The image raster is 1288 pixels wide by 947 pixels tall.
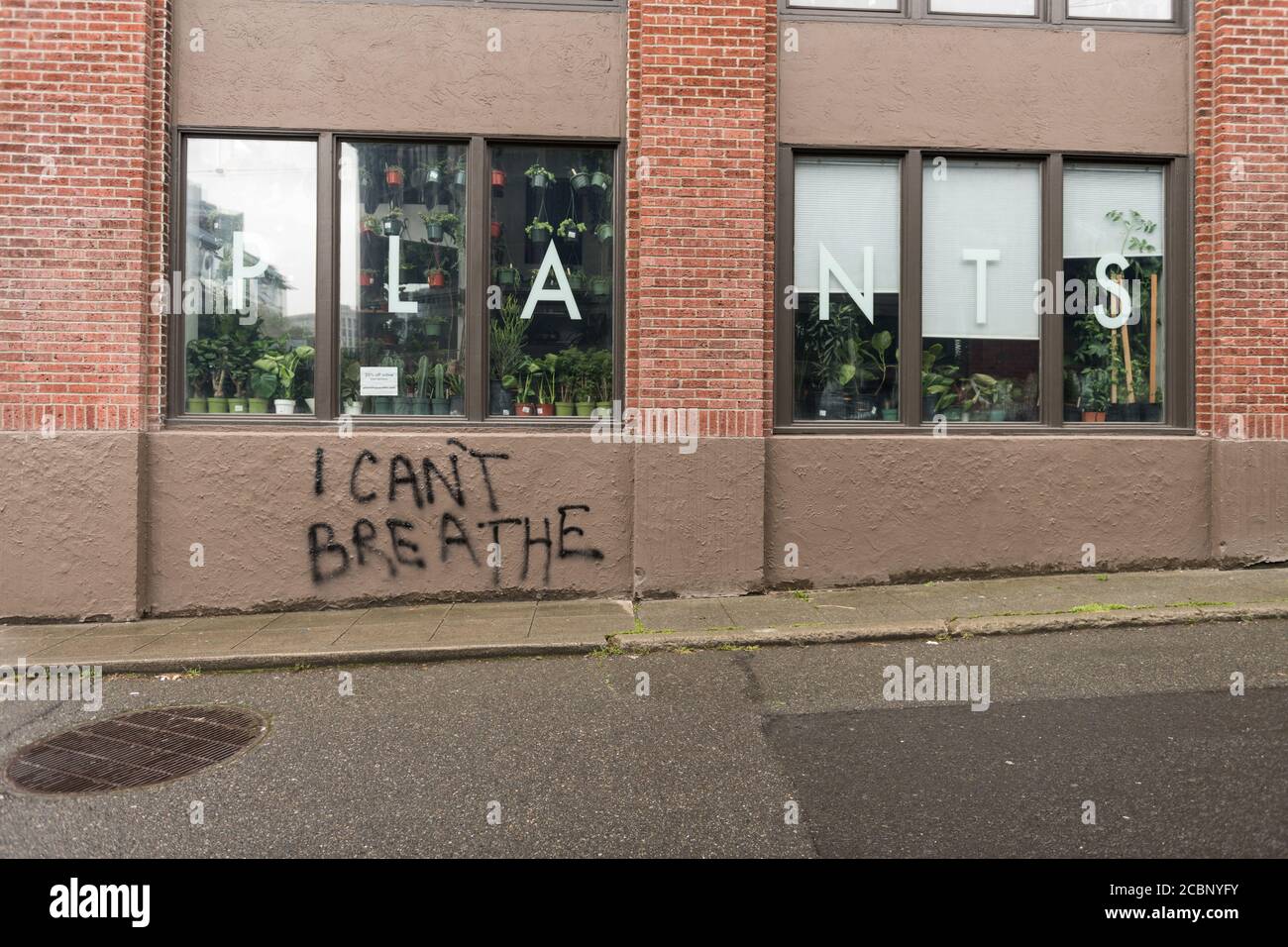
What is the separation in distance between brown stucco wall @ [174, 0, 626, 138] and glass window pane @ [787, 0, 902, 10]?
170 centimetres

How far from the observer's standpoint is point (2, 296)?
725 centimetres

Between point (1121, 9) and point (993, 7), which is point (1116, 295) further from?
point (993, 7)

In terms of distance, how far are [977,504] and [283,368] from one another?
248 inches

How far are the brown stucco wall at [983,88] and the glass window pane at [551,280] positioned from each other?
1.97m

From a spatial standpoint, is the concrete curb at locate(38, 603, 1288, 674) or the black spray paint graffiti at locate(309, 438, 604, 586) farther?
the black spray paint graffiti at locate(309, 438, 604, 586)

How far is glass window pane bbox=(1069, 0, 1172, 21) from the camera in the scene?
8.19 meters

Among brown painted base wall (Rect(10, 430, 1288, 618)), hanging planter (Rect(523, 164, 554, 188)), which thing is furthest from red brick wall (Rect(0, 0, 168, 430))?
hanging planter (Rect(523, 164, 554, 188))

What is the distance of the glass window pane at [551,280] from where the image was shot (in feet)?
26.1

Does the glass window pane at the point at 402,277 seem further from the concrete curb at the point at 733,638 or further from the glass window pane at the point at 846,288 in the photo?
the glass window pane at the point at 846,288

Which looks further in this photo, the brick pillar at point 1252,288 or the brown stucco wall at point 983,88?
the brown stucco wall at point 983,88

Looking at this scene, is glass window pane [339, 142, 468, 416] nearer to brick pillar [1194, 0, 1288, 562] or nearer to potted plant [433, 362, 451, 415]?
potted plant [433, 362, 451, 415]

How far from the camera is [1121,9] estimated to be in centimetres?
823

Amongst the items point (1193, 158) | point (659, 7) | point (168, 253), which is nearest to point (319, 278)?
point (168, 253)

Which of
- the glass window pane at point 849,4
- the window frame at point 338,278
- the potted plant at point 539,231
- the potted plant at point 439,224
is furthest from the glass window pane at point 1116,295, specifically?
the potted plant at point 439,224
